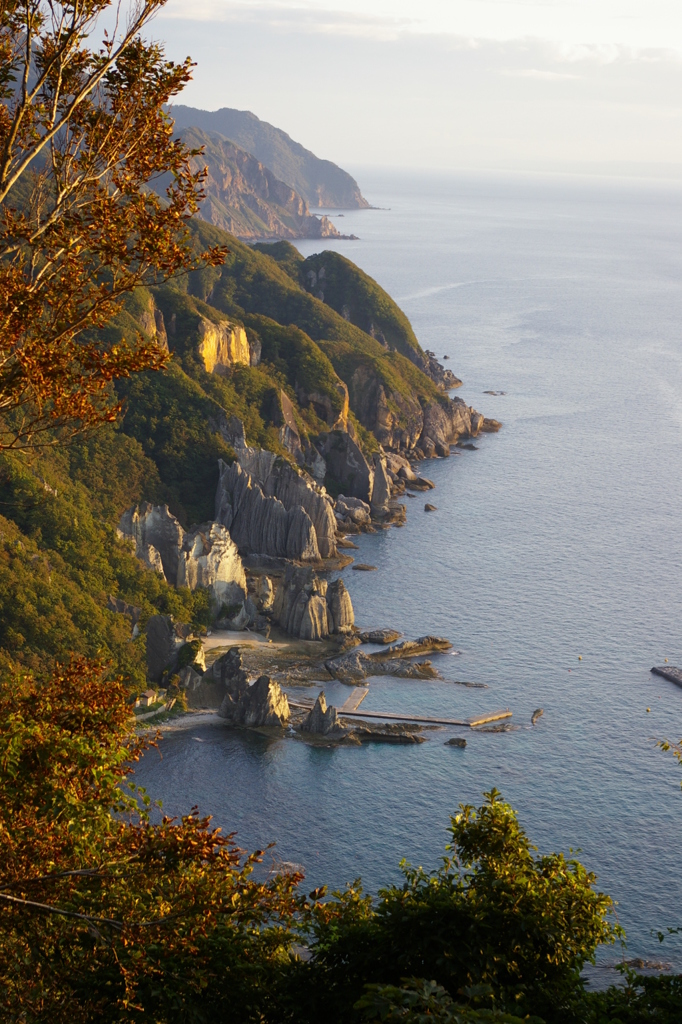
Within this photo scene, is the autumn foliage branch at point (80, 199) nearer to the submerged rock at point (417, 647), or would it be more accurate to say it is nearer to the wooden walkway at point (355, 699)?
the wooden walkway at point (355, 699)

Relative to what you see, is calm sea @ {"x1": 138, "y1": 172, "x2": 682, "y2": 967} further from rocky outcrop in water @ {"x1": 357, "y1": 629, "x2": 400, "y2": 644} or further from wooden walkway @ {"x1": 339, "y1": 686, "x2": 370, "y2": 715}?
rocky outcrop in water @ {"x1": 357, "y1": 629, "x2": 400, "y2": 644}

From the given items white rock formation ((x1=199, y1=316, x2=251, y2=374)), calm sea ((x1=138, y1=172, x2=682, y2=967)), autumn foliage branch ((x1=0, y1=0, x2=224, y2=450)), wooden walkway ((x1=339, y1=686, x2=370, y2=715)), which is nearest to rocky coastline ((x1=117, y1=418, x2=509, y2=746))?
wooden walkway ((x1=339, y1=686, x2=370, y2=715))

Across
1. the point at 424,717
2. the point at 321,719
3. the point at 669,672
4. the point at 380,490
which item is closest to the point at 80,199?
the point at 321,719

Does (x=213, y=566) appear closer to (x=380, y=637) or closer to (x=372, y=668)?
(x=380, y=637)

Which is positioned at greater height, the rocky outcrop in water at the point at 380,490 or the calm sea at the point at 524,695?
the rocky outcrop in water at the point at 380,490

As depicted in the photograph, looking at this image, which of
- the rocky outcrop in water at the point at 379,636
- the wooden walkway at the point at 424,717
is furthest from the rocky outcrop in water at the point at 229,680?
the rocky outcrop in water at the point at 379,636

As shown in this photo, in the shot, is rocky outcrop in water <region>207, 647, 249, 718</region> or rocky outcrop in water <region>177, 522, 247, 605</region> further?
rocky outcrop in water <region>177, 522, 247, 605</region>
